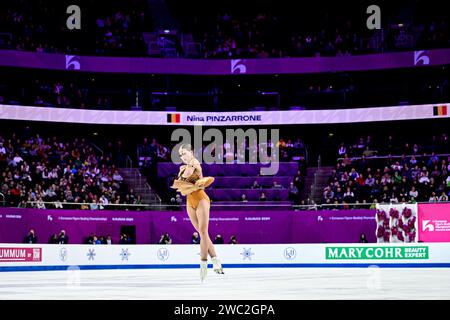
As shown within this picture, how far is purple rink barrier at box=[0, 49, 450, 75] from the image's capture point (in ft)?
136

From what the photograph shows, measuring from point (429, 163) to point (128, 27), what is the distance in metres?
20.8

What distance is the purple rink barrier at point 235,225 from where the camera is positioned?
3391cm

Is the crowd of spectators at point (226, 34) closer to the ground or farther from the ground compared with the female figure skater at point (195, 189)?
farther from the ground

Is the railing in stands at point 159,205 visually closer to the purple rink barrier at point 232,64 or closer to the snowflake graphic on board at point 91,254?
the snowflake graphic on board at point 91,254

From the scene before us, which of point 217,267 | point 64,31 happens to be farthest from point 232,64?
point 217,267

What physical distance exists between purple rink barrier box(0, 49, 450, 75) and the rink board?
16.8 metres

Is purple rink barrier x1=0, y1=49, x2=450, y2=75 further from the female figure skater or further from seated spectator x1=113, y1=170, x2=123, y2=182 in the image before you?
the female figure skater

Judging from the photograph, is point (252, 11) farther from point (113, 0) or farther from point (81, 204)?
point (81, 204)

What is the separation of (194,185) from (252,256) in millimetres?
16950

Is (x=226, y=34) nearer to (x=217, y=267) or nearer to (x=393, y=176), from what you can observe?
(x=393, y=176)

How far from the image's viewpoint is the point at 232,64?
143 ft

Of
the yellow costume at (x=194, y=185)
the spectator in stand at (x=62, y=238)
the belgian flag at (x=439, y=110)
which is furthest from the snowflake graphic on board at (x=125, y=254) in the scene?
the belgian flag at (x=439, y=110)

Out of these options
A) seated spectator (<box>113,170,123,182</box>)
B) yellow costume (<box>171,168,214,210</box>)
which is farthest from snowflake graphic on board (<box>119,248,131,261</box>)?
yellow costume (<box>171,168,214,210</box>)

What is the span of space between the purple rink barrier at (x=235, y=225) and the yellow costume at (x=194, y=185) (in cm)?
2199
